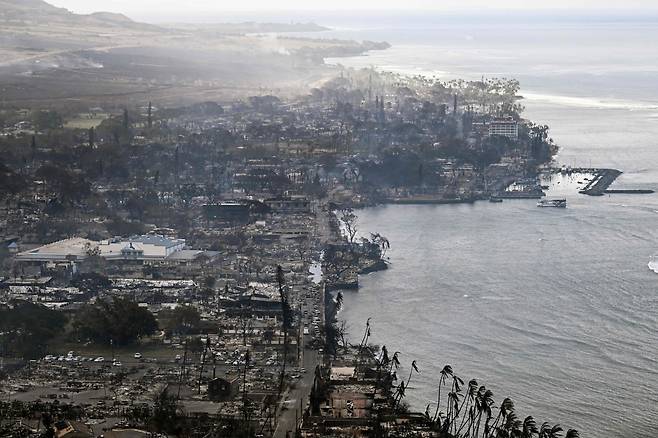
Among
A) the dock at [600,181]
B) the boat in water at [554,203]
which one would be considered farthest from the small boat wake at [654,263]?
the dock at [600,181]

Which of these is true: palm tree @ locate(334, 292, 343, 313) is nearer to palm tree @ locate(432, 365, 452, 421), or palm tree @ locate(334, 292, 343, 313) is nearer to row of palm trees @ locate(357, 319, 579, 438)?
row of palm trees @ locate(357, 319, 579, 438)

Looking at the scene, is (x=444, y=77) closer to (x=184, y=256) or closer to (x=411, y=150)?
(x=411, y=150)

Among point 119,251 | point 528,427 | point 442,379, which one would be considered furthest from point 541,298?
point 119,251

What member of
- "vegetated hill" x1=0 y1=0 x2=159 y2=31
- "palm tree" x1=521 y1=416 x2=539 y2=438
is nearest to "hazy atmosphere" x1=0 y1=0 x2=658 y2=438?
"palm tree" x1=521 y1=416 x2=539 y2=438

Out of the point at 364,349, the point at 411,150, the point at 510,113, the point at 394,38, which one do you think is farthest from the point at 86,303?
the point at 394,38

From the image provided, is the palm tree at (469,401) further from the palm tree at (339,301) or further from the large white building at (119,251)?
the large white building at (119,251)

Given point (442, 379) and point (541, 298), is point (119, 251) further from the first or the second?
point (442, 379)
